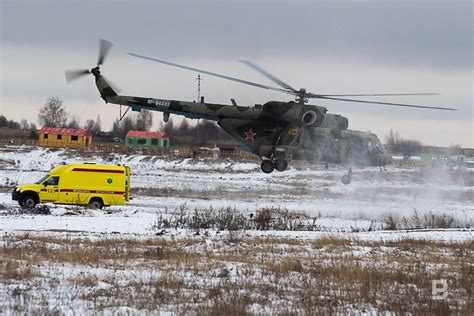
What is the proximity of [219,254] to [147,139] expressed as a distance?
85.4m

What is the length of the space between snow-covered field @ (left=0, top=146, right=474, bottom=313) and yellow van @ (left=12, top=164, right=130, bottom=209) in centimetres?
97

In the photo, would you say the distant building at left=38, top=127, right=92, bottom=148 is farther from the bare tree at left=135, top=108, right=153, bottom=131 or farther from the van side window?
the van side window

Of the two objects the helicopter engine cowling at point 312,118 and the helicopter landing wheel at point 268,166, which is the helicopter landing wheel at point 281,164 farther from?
the helicopter engine cowling at point 312,118

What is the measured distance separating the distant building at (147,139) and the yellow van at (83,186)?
68.3m

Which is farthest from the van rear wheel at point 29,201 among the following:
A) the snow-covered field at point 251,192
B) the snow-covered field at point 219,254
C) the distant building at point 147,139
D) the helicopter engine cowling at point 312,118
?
the distant building at point 147,139

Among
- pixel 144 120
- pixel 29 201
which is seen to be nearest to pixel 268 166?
pixel 29 201

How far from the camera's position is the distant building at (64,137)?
93812mm

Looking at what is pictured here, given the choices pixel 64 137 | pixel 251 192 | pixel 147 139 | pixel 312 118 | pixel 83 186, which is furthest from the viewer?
pixel 147 139

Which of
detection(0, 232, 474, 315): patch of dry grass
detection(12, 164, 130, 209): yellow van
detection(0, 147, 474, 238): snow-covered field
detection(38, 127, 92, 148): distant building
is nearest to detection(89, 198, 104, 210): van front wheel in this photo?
detection(12, 164, 130, 209): yellow van

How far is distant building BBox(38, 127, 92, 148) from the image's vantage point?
9381cm

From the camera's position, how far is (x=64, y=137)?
95.4 m

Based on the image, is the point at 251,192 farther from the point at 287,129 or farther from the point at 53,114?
the point at 53,114

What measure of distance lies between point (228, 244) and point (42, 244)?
198 inches

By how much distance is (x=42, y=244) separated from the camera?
1800cm
